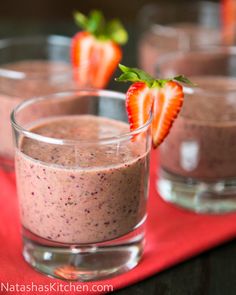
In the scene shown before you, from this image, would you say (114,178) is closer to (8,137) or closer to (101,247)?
(101,247)

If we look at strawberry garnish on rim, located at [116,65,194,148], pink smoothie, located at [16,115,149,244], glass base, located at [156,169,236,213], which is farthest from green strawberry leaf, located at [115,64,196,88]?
glass base, located at [156,169,236,213]

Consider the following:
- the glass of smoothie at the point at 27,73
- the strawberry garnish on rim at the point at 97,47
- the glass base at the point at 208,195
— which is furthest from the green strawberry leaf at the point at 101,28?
the glass base at the point at 208,195

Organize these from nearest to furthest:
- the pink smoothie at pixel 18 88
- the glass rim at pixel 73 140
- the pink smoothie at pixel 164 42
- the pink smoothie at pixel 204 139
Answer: the glass rim at pixel 73 140, the pink smoothie at pixel 204 139, the pink smoothie at pixel 18 88, the pink smoothie at pixel 164 42

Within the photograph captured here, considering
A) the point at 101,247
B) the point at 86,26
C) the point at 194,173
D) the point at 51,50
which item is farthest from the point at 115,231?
the point at 51,50

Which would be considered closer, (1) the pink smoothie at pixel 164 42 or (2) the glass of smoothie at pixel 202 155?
(2) the glass of smoothie at pixel 202 155

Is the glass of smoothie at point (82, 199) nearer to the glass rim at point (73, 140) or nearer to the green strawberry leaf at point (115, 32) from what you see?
the glass rim at point (73, 140)

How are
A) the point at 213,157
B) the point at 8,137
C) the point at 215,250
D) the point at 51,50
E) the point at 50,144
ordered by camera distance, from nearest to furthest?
the point at 50,144, the point at 215,250, the point at 213,157, the point at 8,137, the point at 51,50

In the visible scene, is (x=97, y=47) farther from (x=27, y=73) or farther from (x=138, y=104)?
(x=138, y=104)

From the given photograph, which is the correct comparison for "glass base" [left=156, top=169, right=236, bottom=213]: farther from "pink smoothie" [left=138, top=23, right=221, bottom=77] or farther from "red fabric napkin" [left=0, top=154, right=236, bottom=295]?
"pink smoothie" [left=138, top=23, right=221, bottom=77]

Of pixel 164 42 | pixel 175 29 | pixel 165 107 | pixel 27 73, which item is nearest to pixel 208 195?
pixel 165 107
